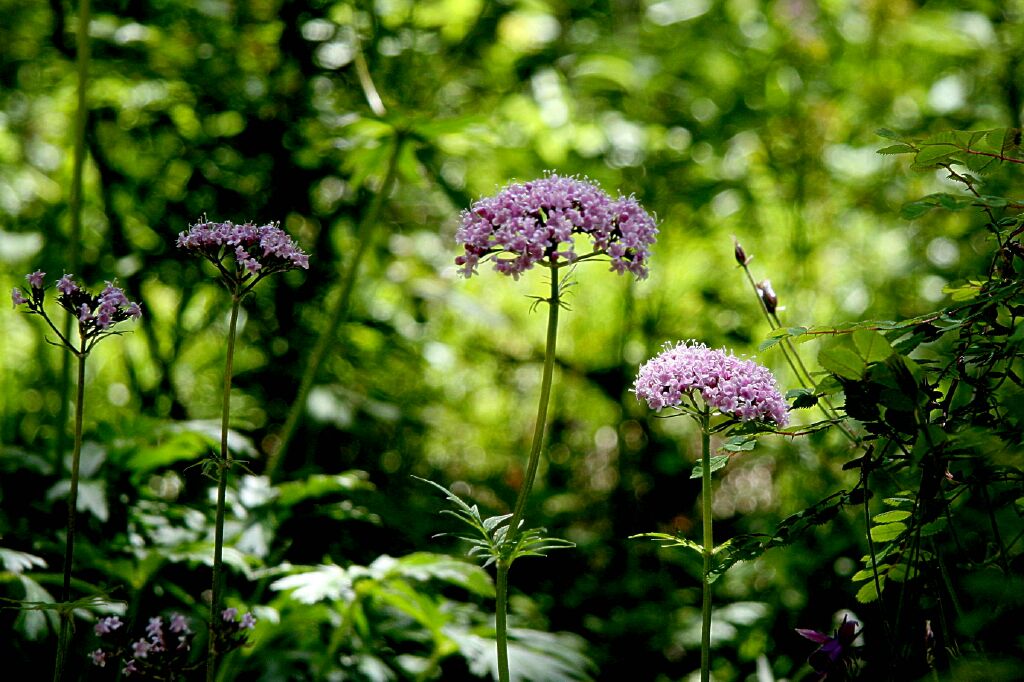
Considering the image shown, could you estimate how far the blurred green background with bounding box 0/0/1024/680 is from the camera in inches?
115

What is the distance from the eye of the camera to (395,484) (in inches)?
135

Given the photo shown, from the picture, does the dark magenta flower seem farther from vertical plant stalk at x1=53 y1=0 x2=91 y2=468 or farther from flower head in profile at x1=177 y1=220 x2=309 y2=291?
vertical plant stalk at x1=53 y1=0 x2=91 y2=468

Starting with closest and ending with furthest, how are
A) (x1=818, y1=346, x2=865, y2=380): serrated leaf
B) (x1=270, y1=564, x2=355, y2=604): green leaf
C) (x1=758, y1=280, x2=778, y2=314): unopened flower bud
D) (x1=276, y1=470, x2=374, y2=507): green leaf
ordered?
(x1=818, y1=346, x2=865, y2=380): serrated leaf → (x1=758, y1=280, x2=778, y2=314): unopened flower bud → (x1=270, y1=564, x2=355, y2=604): green leaf → (x1=276, y1=470, x2=374, y2=507): green leaf

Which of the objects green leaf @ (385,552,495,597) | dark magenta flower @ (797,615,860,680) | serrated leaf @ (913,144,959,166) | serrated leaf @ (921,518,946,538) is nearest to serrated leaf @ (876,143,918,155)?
serrated leaf @ (913,144,959,166)

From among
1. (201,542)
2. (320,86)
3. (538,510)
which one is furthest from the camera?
(320,86)

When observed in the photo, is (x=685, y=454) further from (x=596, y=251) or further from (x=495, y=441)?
(x=596, y=251)

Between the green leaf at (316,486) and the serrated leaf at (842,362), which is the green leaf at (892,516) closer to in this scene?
the serrated leaf at (842,362)

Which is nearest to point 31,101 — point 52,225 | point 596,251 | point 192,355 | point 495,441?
point 52,225

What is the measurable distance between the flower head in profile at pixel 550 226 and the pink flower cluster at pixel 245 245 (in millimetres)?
296

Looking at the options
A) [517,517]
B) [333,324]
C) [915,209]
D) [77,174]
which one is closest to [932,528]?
[915,209]

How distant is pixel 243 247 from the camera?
1471 millimetres

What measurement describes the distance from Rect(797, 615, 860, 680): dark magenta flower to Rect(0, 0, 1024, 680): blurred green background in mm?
1210

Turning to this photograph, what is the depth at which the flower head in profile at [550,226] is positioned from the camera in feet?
4.49

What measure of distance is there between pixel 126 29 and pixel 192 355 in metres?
1.50
